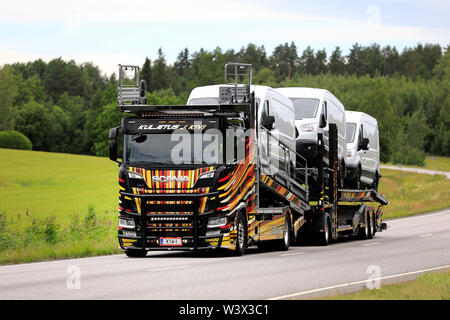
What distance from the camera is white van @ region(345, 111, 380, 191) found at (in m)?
28.6

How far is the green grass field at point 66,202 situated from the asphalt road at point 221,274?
2.55m

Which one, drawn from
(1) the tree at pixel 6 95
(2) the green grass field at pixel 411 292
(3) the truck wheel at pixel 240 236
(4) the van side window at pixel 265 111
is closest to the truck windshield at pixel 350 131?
(4) the van side window at pixel 265 111

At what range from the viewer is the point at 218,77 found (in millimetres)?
166750

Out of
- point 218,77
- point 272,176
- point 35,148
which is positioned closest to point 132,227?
point 272,176

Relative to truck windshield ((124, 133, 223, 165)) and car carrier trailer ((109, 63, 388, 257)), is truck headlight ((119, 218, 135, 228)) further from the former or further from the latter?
truck windshield ((124, 133, 223, 165))

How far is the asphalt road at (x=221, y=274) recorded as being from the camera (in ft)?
39.3

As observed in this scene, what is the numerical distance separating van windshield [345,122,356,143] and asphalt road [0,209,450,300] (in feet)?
22.7

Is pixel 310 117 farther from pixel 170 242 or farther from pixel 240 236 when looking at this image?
pixel 170 242

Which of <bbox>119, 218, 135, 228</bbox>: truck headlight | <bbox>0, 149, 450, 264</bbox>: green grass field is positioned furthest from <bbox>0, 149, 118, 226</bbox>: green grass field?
<bbox>119, 218, 135, 228</bbox>: truck headlight

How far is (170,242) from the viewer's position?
60.3 feet

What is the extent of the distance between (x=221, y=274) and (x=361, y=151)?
15.4 m

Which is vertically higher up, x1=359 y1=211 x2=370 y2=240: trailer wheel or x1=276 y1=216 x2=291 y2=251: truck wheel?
x1=276 y1=216 x2=291 y2=251: truck wheel
